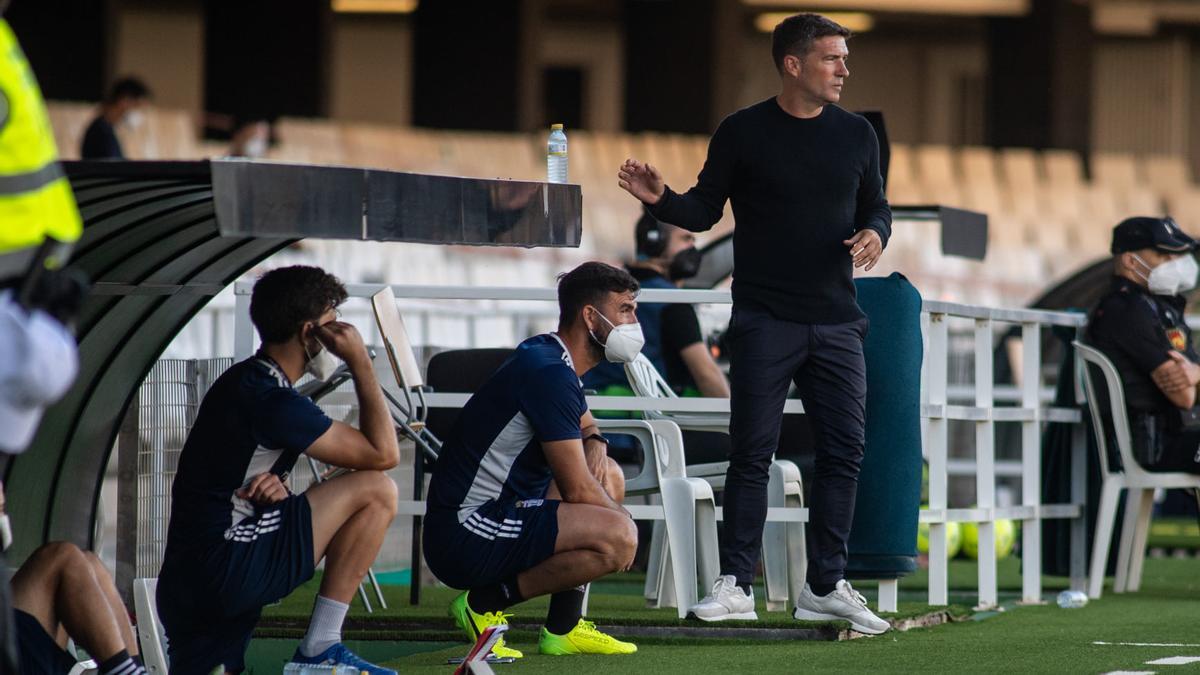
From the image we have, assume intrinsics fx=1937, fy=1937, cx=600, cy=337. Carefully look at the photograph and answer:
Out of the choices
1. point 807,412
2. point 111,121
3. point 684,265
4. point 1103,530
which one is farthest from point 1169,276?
point 111,121

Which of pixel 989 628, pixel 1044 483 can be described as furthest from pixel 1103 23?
pixel 989 628

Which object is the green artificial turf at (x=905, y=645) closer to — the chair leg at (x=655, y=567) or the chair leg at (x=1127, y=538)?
the chair leg at (x=655, y=567)

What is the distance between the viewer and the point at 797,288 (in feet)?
19.8

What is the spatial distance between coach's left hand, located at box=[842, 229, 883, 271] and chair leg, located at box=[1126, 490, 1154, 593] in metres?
2.92

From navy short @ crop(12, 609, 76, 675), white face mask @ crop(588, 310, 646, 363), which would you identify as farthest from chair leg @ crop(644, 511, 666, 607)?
navy short @ crop(12, 609, 76, 675)

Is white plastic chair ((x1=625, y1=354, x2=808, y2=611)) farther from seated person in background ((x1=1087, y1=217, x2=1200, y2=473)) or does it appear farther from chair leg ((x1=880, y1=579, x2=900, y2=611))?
seated person in background ((x1=1087, y1=217, x2=1200, y2=473))

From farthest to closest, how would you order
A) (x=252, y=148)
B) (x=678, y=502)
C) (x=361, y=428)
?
(x=252, y=148)
(x=678, y=502)
(x=361, y=428)

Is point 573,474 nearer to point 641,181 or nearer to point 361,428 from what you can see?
point 361,428

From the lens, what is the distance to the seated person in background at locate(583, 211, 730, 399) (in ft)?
→ 25.5

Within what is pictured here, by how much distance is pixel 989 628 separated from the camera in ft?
21.6

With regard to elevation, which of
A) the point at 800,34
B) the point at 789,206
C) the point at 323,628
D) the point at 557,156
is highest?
the point at 800,34

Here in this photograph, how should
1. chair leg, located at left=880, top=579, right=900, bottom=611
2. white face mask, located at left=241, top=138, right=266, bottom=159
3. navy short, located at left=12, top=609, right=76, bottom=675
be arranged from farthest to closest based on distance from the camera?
white face mask, located at left=241, top=138, right=266, bottom=159, chair leg, located at left=880, top=579, right=900, bottom=611, navy short, located at left=12, top=609, right=76, bottom=675

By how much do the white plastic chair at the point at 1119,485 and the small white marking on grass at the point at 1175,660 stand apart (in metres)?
2.42

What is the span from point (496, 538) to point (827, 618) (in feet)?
4.57
